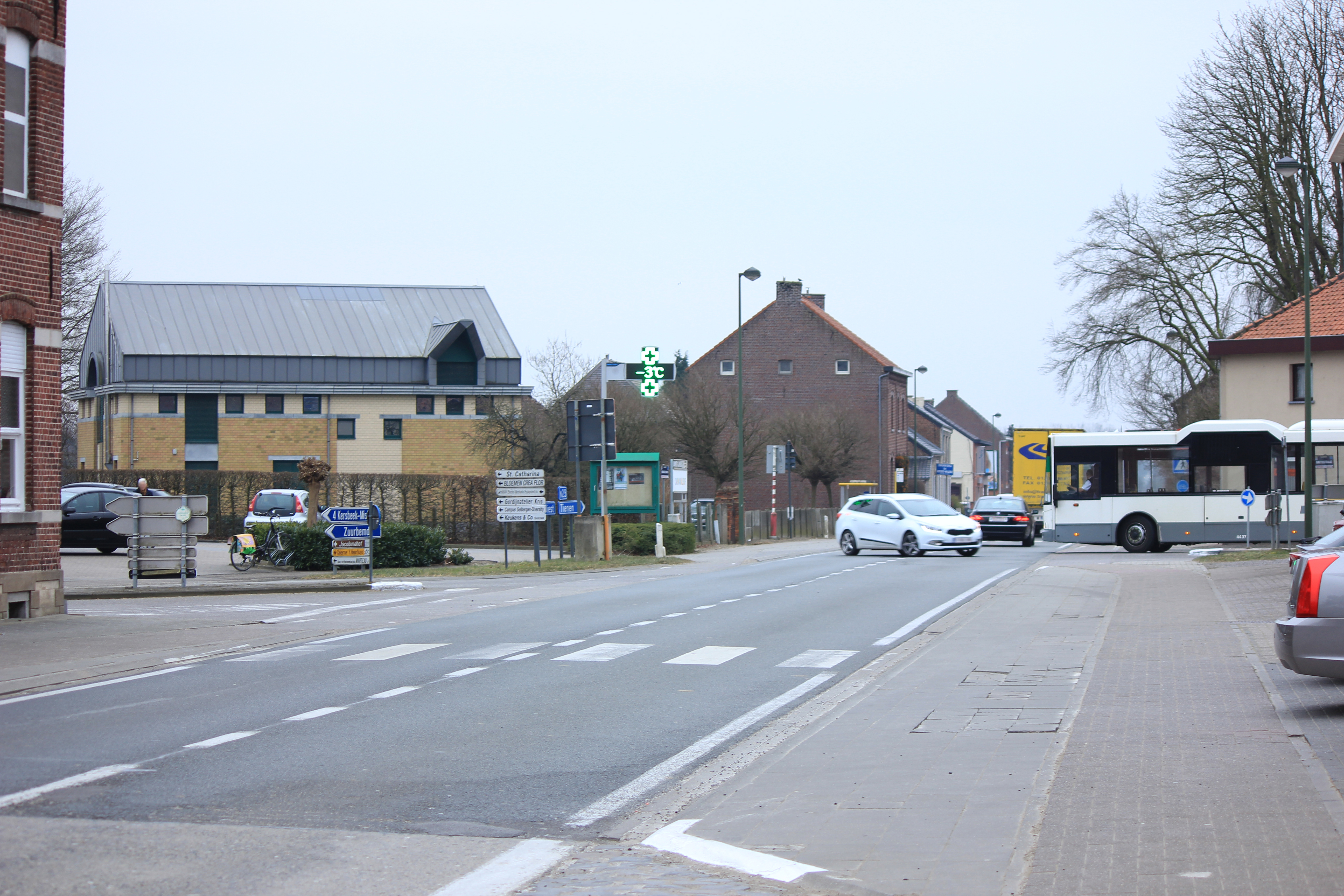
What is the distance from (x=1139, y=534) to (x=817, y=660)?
80.2 ft

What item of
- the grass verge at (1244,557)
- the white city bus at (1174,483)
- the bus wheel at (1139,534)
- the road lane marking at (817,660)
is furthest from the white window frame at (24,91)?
the bus wheel at (1139,534)

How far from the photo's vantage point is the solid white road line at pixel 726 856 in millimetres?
5539

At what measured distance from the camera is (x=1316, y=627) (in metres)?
8.94

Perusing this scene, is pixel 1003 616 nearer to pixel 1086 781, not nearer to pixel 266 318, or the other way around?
pixel 1086 781

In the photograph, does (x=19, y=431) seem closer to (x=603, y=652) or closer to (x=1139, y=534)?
(x=603, y=652)

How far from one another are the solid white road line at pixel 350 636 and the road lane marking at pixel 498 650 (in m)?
1.98

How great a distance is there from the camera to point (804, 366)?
80.6 meters

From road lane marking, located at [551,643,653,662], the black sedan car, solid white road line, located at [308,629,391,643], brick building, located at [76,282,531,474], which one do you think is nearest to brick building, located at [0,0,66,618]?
solid white road line, located at [308,629,391,643]

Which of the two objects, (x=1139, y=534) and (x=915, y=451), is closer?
(x=1139, y=534)

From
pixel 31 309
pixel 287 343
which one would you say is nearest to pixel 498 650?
pixel 31 309

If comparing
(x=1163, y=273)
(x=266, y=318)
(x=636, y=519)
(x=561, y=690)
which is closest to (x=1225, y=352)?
(x=1163, y=273)

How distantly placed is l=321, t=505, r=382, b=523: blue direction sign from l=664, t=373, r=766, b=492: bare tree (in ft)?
116

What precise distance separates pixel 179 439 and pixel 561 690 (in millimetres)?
55530

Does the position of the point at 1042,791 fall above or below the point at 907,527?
below
